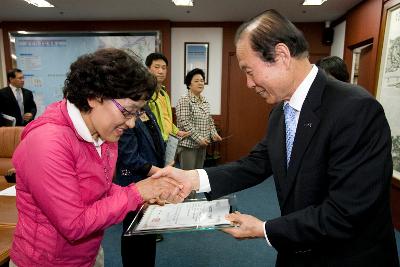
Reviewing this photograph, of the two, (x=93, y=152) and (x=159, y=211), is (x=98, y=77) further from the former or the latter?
(x=159, y=211)

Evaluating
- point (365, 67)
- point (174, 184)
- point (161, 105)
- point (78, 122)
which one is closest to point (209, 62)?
point (365, 67)

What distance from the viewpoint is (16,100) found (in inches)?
189

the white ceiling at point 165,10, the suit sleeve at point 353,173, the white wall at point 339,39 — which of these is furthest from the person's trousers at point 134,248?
the white wall at point 339,39

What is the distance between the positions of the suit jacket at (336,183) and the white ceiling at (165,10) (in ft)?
13.1

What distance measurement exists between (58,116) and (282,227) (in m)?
0.82

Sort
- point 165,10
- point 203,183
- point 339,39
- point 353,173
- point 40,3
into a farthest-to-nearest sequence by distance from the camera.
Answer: point 339,39
point 165,10
point 40,3
point 203,183
point 353,173

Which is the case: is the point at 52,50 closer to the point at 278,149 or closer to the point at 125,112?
the point at 125,112

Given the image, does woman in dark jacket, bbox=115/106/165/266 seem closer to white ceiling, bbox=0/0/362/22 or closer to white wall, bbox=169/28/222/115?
white ceiling, bbox=0/0/362/22

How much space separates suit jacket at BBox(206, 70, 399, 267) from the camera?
2.89 feet

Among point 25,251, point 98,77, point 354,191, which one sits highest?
point 98,77

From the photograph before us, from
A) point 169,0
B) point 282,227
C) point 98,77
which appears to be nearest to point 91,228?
point 98,77

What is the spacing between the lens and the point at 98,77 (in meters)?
1.00

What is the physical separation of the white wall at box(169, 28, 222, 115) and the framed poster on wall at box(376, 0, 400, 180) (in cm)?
292

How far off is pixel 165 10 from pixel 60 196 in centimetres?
467
